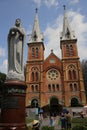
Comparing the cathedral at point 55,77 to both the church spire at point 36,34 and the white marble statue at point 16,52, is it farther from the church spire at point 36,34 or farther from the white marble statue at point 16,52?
the white marble statue at point 16,52

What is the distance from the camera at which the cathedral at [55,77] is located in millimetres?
39094

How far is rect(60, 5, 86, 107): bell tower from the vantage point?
38812mm

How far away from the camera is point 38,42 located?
4534cm

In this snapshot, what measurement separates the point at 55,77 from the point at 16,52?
111ft

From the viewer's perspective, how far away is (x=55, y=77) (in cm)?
4172

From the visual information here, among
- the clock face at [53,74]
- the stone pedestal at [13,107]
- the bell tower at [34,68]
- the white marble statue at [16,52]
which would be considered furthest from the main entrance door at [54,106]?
the stone pedestal at [13,107]

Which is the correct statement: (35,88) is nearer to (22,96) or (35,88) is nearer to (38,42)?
(38,42)

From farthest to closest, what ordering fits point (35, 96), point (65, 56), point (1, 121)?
point (65, 56)
point (35, 96)
point (1, 121)

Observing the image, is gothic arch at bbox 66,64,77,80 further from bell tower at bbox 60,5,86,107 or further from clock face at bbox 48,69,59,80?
clock face at bbox 48,69,59,80

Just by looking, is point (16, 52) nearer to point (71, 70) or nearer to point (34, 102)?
point (34, 102)

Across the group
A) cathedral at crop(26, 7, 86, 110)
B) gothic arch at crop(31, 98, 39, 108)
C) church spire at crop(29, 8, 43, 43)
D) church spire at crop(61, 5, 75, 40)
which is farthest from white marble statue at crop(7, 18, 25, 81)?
church spire at crop(29, 8, 43, 43)

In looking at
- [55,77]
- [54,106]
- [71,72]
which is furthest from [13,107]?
[71,72]

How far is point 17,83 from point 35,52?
3722cm

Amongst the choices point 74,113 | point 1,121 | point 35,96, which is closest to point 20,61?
point 1,121
